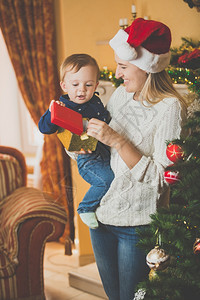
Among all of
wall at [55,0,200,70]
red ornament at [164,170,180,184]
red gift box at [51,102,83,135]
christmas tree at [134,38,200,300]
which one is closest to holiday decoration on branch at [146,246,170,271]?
christmas tree at [134,38,200,300]

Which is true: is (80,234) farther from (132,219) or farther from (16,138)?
(132,219)

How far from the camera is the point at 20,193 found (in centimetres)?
273

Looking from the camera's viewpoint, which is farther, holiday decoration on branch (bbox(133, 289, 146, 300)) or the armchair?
the armchair

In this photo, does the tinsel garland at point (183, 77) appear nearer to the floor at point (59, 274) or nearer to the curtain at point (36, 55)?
the curtain at point (36, 55)

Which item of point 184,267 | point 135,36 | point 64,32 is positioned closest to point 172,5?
point 64,32

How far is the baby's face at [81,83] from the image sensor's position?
135 centimetres

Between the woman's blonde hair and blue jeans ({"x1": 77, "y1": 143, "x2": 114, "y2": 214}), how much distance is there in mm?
264

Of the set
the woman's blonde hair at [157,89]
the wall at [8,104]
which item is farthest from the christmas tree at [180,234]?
the wall at [8,104]

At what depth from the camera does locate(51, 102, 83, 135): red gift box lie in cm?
127

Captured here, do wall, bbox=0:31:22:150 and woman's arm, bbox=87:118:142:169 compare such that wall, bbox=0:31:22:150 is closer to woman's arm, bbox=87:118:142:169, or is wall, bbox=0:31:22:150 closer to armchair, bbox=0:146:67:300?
armchair, bbox=0:146:67:300

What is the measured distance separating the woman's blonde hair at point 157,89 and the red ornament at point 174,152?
201mm

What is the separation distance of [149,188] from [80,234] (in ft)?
6.40

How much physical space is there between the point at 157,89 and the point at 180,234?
18.8 inches

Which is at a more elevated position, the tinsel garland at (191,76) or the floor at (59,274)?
the tinsel garland at (191,76)
